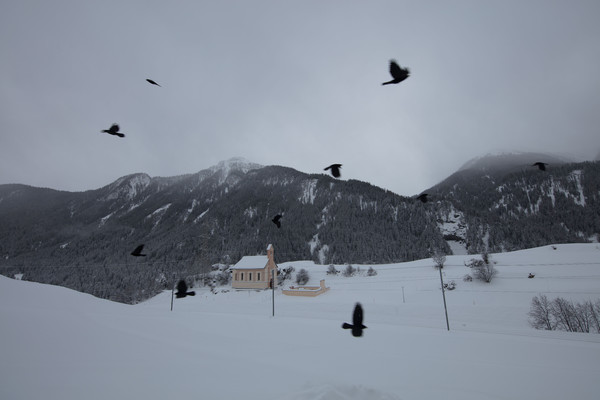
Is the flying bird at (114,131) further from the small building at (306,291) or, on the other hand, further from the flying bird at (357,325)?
the small building at (306,291)

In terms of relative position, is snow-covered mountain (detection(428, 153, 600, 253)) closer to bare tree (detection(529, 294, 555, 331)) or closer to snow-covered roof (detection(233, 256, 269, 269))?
bare tree (detection(529, 294, 555, 331))

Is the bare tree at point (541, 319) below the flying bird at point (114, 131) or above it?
below

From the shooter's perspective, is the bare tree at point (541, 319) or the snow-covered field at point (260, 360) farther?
the bare tree at point (541, 319)

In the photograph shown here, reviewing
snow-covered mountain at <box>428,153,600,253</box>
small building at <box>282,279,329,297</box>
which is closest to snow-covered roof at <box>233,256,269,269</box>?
small building at <box>282,279,329,297</box>

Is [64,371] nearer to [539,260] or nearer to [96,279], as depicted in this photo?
[539,260]

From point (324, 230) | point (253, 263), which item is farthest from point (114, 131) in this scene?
point (324, 230)

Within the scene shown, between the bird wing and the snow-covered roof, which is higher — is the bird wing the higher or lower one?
the higher one

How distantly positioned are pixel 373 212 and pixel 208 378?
13479 cm

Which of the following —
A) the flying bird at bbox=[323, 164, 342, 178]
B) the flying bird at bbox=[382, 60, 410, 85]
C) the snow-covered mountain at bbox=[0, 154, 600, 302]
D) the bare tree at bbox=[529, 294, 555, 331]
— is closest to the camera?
the flying bird at bbox=[382, 60, 410, 85]

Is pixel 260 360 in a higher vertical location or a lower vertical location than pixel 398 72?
lower

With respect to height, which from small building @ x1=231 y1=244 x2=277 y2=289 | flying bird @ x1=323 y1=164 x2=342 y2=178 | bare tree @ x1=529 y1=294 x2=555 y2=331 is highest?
flying bird @ x1=323 y1=164 x2=342 y2=178

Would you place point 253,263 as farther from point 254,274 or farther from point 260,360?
point 260,360

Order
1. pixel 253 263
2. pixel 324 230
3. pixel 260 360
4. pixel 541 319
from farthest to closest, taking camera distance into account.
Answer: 1. pixel 324 230
2. pixel 253 263
3. pixel 541 319
4. pixel 260 360

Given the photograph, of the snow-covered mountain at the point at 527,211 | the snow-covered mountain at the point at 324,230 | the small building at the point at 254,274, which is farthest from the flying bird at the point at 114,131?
the snow-covered mountain at the point at 527,211
